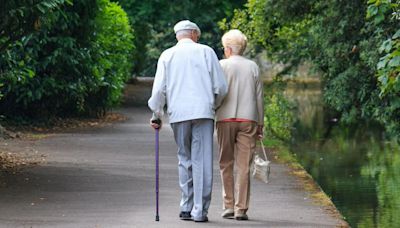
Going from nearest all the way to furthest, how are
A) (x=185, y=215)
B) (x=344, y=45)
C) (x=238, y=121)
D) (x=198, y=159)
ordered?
(x=198, y=159), (x=185, y=215), (x=238, y=121), (x=344, y=45)

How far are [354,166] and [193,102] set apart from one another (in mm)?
11921

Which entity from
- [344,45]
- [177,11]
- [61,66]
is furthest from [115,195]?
[177,11]

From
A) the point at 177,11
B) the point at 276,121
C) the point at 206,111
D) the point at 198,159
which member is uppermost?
the point at 177,11

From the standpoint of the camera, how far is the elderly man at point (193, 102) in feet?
34.9

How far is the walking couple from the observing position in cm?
1067

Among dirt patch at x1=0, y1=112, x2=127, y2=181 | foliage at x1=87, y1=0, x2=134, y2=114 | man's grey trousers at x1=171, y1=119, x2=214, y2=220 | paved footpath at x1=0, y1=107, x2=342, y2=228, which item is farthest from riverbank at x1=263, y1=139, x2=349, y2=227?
foliage at x1=87, y1=0, x2=134, y2=114

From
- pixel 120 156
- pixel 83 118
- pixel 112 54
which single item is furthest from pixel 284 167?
pixel 112 54

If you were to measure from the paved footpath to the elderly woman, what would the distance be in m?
0.28

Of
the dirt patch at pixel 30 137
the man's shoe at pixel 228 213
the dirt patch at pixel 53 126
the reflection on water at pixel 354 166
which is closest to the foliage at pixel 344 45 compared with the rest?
the reflection on water at pixel 354 166

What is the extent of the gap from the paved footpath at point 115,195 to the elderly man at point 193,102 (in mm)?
416

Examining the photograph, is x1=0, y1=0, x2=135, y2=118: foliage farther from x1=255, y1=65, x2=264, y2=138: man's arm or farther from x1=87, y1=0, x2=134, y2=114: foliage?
x1=255, y1=65, x2=264, y2=138: man's arm

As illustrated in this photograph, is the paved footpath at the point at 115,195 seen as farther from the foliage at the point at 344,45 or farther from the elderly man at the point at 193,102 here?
the foliage at the point at 344,45

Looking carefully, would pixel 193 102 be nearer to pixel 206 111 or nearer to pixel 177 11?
pixel 206 111

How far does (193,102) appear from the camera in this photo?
34.9ft
